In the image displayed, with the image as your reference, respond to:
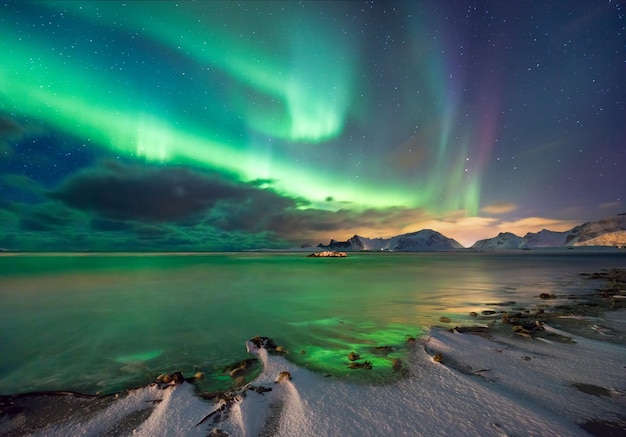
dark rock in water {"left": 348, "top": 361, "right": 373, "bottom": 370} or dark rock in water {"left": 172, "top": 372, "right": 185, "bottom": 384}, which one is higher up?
dark rock in water {"left": 348, "top": 361, "right": 373, "bottom": 370}

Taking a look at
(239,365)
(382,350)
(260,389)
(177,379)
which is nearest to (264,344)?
(239,365)

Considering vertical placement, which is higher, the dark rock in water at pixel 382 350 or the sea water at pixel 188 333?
the dark rock in water at pixel 382 350

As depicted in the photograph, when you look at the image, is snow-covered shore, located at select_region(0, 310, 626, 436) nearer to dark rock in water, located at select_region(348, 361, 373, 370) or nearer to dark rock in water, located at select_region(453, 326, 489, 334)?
dark rock in water, located at select_region(348, 361, 373, 370)

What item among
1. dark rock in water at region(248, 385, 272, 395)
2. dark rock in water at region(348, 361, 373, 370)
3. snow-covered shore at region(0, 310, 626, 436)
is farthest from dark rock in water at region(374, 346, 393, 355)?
dark rock in water at region(248, 385, 272, 395)

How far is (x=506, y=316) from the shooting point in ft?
44.6

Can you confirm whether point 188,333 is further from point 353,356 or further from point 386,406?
point 386,406

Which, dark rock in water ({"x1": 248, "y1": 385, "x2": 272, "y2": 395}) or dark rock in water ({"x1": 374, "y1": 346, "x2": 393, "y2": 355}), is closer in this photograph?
dark rock in water ({"x1": 248, "y1": 385, "x2": 272, "y2": 395})

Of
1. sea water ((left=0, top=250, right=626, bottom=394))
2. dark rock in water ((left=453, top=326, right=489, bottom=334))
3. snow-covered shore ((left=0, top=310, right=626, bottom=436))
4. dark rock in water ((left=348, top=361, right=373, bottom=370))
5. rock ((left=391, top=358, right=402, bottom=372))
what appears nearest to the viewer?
snow-covered shore ((left=0, top=310, right=626, bottom=436))

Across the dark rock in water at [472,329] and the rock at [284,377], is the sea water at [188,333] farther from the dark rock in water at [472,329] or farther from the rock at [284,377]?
the dark rock in water at [472,329]

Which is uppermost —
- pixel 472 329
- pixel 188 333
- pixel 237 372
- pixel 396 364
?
pixel 472 329

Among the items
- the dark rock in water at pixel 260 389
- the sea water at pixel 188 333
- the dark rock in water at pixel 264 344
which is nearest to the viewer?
the dark rock in water at pixel 260 389

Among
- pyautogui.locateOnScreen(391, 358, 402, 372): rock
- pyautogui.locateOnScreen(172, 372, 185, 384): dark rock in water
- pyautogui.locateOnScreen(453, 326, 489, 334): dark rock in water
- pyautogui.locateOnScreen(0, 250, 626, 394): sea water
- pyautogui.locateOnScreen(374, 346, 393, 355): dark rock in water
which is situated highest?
pyautogui.locateOnScreen(453, 326, 489, 334): dark rock in water

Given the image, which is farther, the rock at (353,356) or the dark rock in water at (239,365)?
the rock at (353,356)

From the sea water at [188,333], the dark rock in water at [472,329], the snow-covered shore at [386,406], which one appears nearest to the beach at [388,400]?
the snow-covered shore at [386,406]
